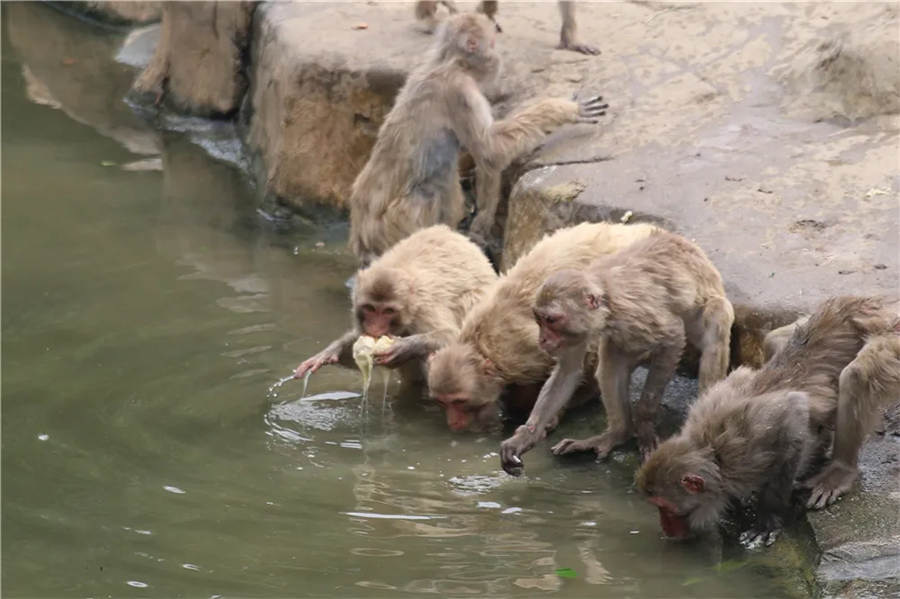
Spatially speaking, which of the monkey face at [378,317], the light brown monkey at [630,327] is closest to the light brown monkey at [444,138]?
the monkey face at [378,317]

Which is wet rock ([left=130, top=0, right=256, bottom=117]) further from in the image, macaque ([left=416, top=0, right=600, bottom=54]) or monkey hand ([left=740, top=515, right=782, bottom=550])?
monkey hand ([left=740, top=515, right=782, bottom=550])

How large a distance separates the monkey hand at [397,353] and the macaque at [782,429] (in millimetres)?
2068

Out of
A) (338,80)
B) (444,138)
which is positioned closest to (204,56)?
(338,80)

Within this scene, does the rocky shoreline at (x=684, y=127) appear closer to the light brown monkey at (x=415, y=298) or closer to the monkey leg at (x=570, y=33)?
the monkey leg at (x=570, y=33)

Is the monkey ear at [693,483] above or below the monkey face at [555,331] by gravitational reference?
below

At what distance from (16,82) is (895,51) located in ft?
33.8

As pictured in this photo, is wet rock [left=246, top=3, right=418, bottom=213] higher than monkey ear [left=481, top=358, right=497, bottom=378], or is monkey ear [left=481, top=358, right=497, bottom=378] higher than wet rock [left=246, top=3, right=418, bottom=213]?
wet rock [left=246, top=3, right=418, bottom=213]

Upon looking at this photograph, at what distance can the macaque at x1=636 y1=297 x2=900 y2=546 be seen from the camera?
17.8 ft

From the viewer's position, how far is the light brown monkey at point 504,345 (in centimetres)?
697

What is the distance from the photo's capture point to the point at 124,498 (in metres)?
6.33

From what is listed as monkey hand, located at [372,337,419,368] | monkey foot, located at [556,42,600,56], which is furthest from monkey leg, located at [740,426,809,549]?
monkey foot, located at [556,42,600,56]

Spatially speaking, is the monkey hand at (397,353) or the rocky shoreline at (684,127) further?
the monkey hand at (397,353)

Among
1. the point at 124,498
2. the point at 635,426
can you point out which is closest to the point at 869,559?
the point at 635,426

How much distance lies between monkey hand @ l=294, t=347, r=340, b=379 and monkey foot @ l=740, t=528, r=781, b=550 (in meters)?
2.89
